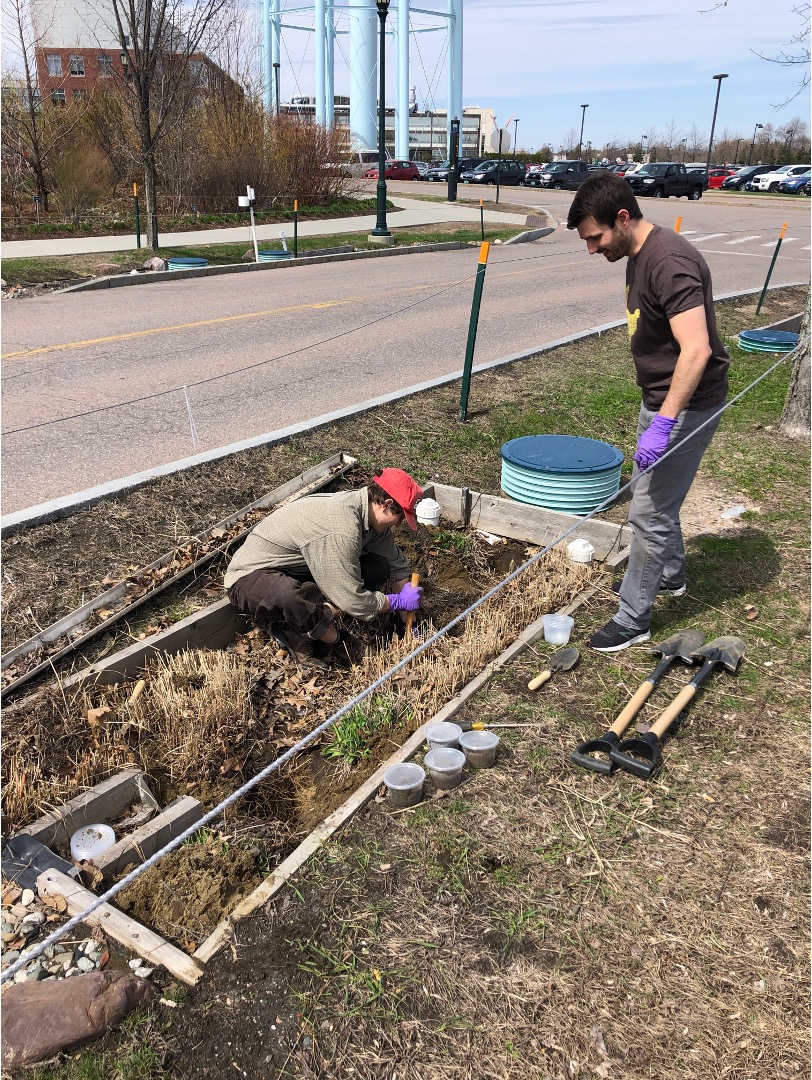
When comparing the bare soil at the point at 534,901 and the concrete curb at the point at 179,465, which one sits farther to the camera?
the concrete curb at the point at 179,465

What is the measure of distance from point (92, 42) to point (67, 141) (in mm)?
47985

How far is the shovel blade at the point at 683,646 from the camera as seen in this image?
13.4 feet

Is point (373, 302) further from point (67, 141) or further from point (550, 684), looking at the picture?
point (67, 141)

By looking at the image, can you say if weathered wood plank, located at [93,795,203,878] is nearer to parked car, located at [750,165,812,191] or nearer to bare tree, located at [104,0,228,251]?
bare tree, located at [104,0,228,251]

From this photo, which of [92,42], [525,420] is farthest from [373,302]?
[92,42]

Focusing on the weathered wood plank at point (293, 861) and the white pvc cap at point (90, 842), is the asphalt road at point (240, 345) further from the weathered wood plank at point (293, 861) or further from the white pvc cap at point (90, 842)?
the weathered wood plank at point (293, 861)

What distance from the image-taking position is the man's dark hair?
3.60 m

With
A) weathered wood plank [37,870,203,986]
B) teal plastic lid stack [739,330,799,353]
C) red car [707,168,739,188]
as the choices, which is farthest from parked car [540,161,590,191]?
weathered wood plank [37,870,203,986]

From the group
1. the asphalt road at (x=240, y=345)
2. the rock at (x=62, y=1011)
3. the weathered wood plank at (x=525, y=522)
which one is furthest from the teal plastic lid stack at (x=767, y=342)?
the rock at (x=62, y=1011)

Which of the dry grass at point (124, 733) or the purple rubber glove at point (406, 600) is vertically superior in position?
the purple rubber glove at point (406, 600)

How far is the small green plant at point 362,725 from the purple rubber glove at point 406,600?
0.76 metres

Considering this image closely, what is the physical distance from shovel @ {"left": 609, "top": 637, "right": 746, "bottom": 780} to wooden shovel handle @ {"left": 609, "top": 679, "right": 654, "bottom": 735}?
0.08 m

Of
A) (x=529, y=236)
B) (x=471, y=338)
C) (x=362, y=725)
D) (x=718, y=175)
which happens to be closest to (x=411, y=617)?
(x=362, y=725)

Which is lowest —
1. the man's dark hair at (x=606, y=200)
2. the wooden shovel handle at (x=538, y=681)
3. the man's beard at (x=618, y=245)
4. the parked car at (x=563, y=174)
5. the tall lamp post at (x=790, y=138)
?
the wooden shovel handle at (x=538, y=681)
